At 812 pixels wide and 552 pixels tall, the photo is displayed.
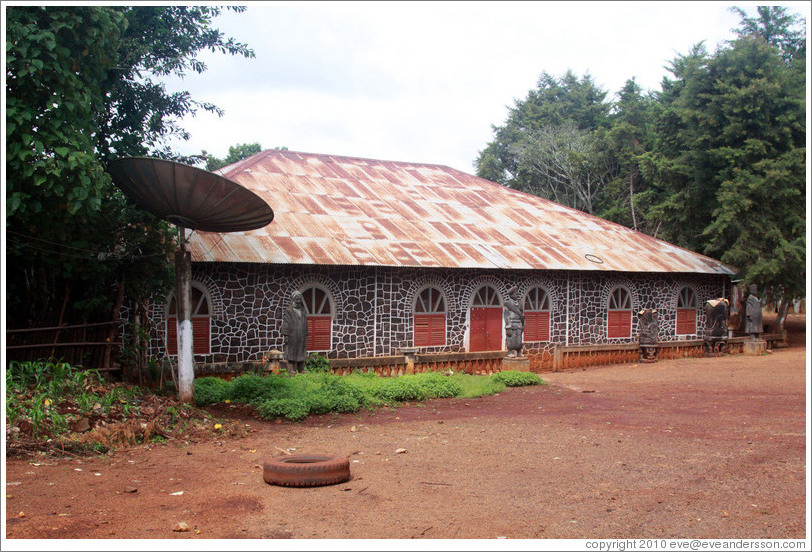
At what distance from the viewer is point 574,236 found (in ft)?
73.3

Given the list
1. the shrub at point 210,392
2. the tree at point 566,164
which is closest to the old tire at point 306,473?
the shrub at point 210,392

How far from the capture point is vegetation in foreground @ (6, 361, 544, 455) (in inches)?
320

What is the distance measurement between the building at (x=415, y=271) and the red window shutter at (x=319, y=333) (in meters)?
0.05

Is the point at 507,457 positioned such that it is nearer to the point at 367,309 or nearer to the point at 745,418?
the point at 745,418

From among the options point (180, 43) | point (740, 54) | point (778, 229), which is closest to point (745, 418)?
point (180, 43)

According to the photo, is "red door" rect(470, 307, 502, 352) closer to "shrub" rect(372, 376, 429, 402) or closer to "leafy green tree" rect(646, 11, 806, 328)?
"shrub" rect(372, 376, 429, 402)

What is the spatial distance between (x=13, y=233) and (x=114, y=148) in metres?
2.89

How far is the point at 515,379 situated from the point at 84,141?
9296mm

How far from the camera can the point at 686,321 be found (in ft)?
75.0

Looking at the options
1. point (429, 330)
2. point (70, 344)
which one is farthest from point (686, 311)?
point (70, 344)

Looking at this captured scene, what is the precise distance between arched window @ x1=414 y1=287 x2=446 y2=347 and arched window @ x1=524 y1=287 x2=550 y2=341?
276 centimetres

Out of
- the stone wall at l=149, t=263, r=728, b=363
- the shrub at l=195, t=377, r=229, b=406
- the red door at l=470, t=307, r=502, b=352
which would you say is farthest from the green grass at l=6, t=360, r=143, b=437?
the red door at l=470, t=307, r=502, b=352

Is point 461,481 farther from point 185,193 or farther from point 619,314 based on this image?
point 619,314

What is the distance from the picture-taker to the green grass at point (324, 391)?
10820 mm
